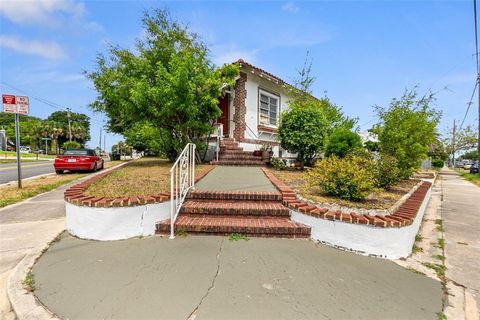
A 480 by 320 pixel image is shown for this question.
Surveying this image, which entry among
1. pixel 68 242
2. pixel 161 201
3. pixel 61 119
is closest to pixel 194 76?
pixel 161 201

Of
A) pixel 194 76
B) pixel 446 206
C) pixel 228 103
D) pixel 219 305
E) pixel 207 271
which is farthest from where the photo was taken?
pixel 228 103

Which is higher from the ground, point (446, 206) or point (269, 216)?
point (269, 216)

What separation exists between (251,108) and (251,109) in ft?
0.16

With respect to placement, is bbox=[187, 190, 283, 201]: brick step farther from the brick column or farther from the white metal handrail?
the brick column

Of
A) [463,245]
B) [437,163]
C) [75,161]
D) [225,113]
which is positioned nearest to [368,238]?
[463,245]

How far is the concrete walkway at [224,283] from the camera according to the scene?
86.0 inches

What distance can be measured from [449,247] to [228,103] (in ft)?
33.8

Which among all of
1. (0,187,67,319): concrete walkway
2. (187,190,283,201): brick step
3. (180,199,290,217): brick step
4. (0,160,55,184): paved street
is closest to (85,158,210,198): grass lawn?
(187,190,283,201): brick step

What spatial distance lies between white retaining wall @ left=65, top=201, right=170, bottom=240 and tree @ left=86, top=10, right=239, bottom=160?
16.2 ft

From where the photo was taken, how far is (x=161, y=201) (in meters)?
4.03

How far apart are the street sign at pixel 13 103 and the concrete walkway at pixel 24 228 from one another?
3446mm

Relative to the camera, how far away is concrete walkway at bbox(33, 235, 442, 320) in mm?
2184

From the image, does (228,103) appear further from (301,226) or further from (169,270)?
(169,270)

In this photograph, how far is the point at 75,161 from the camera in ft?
42.5
